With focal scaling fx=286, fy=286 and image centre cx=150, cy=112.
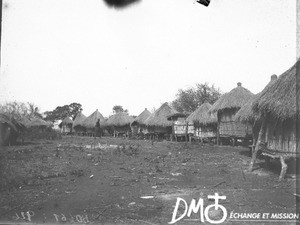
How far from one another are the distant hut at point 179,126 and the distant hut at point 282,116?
14842mm

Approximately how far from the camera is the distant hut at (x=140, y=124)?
33.6 m

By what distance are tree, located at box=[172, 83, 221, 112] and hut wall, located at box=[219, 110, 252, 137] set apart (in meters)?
22.5

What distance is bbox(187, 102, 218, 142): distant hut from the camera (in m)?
21.8

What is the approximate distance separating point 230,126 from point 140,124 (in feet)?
55.9

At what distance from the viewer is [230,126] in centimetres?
1845

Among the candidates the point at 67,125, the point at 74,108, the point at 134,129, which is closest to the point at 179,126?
the point at 134,129

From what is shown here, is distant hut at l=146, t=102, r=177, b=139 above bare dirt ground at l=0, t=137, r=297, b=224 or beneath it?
above

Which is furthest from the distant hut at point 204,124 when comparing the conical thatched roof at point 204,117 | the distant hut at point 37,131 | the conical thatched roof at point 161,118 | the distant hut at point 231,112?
the distant hut at point 37,131

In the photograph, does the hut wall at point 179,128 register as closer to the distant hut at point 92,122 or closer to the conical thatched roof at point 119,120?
the conical thatched roof at point 119,120

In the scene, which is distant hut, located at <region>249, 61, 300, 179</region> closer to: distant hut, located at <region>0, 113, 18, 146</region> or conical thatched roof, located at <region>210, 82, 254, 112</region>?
conical thatched roof, located at <region>210, 82, 254, 112</region>

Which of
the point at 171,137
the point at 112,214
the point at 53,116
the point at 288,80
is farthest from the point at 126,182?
the point at 53,116

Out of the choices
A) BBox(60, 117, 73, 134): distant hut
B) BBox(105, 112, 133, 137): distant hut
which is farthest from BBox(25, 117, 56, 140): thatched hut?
BBox(60, 117, 73, 134): distant hut

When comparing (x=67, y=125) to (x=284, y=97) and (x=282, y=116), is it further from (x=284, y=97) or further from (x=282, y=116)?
(x=284, y=97)

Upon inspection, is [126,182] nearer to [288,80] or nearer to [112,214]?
[112,214]
